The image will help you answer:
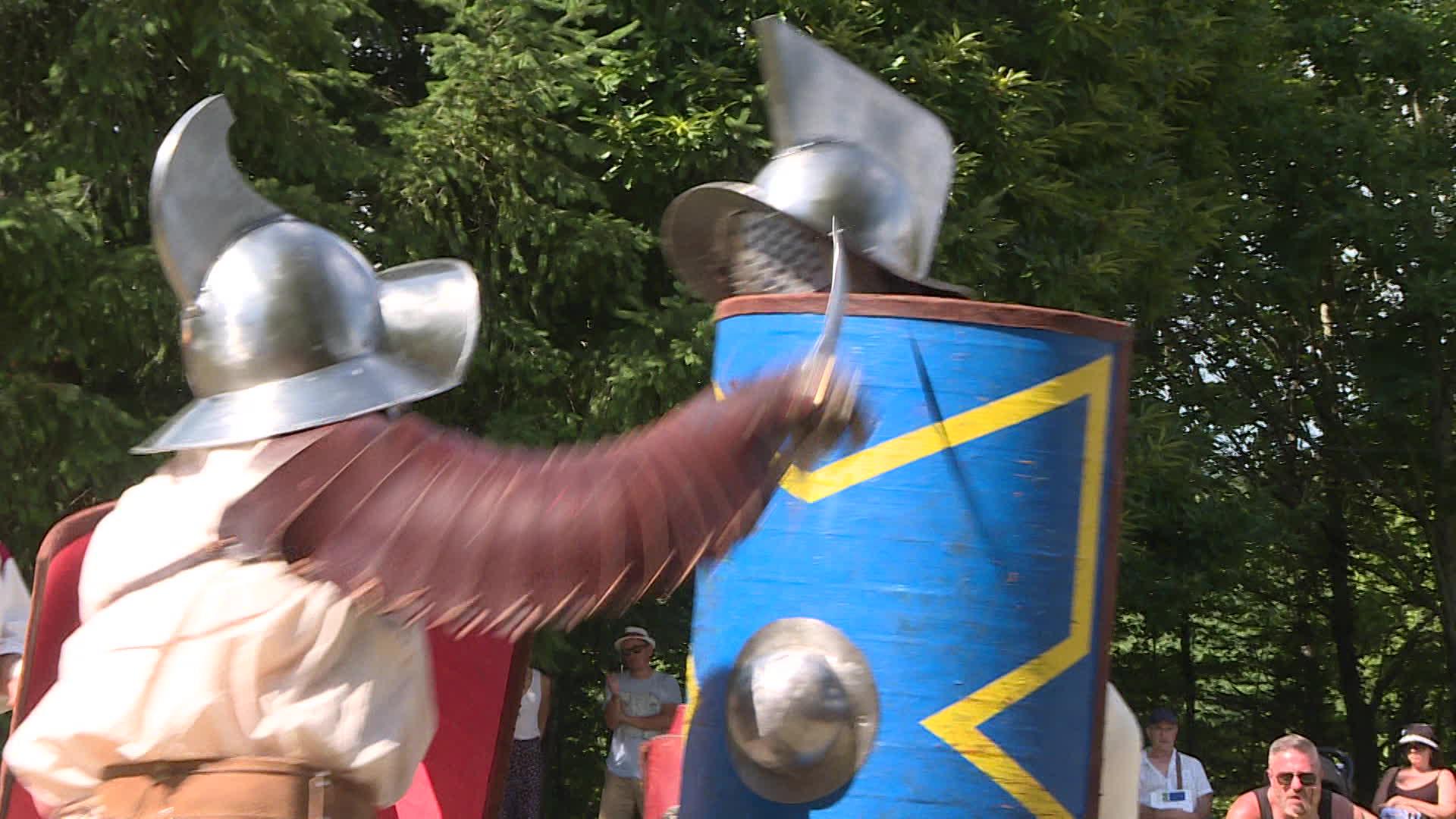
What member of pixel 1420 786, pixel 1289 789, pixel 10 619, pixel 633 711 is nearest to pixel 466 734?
pixel 10 619

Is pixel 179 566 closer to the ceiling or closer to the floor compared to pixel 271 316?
closer to the floor

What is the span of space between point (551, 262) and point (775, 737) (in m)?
4.75

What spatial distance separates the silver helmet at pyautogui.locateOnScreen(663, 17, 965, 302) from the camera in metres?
3.58

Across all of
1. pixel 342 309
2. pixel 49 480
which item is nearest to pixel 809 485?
pixel 342 309

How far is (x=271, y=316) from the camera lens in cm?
263

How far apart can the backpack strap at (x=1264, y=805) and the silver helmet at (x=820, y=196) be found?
273 centimetres

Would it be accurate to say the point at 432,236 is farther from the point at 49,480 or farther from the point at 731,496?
the point at 731,496

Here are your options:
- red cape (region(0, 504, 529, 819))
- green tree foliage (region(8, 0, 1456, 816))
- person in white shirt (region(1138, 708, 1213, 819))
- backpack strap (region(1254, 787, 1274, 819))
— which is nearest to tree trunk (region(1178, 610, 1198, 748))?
green tree foliage (region(8, 0, 1456, 816))

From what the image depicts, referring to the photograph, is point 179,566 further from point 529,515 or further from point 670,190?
point 670,190

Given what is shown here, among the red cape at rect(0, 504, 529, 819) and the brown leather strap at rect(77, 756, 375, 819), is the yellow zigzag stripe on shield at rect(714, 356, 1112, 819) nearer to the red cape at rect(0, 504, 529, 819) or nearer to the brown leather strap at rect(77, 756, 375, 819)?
the red cape at rect(0, 504, 529, 819)

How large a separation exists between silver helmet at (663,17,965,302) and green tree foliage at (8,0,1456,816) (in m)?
3.27

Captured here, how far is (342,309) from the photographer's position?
2672mm

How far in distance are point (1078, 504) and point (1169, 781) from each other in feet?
15.0

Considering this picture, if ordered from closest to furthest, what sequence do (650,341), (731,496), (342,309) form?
(731,496) < (342,309) < (650,341)
